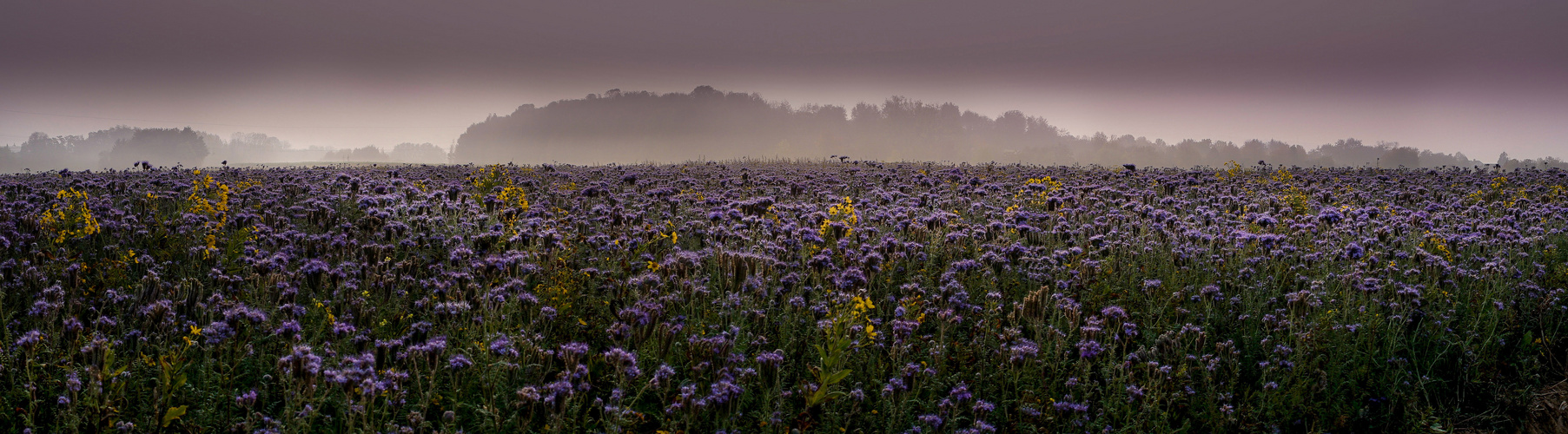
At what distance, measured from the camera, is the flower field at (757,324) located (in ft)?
14.1

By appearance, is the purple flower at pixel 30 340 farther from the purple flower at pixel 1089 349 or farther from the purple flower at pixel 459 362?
the purple flower at pixel 1089 349


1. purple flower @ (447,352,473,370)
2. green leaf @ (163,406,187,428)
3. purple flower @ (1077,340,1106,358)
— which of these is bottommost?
green leaf @ (163,406,187,428)

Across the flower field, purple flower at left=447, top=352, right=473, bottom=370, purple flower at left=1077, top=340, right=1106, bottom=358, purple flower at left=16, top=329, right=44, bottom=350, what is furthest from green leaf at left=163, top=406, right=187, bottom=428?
purple flower at left=1077, top=340, right=1106, bottom=358

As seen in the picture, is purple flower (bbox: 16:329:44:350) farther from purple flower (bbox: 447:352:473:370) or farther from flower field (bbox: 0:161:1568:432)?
purple flower (bbox: 447:352:473:370)

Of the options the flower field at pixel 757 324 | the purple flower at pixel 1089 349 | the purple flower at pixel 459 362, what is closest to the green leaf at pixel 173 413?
the flower field at pixel 757 324

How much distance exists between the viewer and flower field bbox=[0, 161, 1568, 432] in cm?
430

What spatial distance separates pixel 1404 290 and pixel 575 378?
725 centimetres

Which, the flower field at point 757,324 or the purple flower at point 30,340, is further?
the flower field at point 757,324

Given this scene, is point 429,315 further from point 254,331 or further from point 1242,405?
point 1242,405

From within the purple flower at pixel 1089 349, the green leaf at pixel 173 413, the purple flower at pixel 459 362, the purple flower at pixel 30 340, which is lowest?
the green leaf at pixel 173 413

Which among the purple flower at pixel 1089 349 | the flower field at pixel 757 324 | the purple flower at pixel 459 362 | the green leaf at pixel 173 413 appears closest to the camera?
the green leaf at pixel 173 413

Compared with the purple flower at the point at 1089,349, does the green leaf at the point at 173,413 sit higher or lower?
lower

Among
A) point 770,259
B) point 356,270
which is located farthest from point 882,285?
point 356,270

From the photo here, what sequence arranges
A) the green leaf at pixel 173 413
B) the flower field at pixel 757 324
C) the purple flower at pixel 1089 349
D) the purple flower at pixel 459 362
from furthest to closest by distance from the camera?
the purple flower at pixel 1089 349 → the flower field at pixel 757 324 → the purple flower at pixel 459 362 → the green leaf at pixel 173 413
